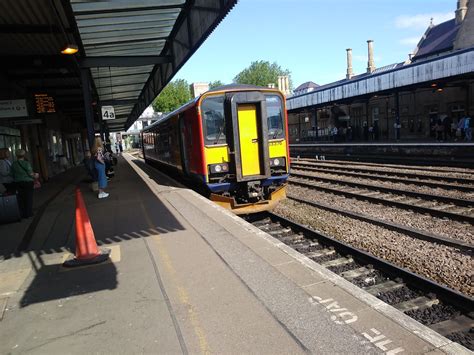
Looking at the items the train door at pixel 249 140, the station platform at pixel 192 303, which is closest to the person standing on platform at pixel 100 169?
→ the train door at pixel 249 140

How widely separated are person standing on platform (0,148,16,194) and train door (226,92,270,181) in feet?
15.9

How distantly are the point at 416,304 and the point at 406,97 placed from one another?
32.5 metres

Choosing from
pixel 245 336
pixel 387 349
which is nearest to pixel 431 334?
pixel 387 349

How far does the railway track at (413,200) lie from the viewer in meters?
8.31

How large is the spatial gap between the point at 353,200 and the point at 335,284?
6.94m

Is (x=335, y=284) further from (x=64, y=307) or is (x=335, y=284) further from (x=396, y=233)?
(x=396, y=233)

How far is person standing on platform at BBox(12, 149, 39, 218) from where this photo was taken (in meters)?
8.66

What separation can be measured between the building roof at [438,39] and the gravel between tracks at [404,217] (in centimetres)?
3690

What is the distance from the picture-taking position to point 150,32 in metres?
12.9

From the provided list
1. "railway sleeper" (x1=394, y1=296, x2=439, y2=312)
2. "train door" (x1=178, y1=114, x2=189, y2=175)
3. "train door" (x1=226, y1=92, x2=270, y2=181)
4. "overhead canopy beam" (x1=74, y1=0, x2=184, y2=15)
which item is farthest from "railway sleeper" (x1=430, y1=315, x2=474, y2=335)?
"overhead canopy beam" (x1=74, y1=0, x2=184, y2=15)

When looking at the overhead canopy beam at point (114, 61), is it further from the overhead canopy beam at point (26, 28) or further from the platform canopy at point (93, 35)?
the overhead canopy beam at point (26, 28)

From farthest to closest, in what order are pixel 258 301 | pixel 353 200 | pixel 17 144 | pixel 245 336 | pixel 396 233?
pixel 17 144 → pixel 353 200 → pixel 396 233 → pixel 258 301 → pixel 245 336

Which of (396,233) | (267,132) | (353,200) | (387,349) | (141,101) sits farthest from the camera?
(141,101)

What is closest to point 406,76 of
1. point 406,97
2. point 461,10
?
point 406,97
